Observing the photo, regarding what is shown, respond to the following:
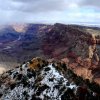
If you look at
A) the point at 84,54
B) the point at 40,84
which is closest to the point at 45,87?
the point at 40,84

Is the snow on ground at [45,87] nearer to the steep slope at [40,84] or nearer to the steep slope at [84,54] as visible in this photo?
the steep slope at [40,84]

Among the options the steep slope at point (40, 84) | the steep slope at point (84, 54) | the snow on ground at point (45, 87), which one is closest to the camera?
the steep slope at point (40, 84)

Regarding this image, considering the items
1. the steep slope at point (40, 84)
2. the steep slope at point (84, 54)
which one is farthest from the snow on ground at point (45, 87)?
the steep slope at point (84, 54)

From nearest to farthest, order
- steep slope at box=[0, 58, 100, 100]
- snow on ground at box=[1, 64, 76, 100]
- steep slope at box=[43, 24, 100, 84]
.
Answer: steep slope at box=[0, 58, 100, 100] < snow on ground at box=[1, 64, 76, 100] < steep slope at box=[43, 24, 100, 84]

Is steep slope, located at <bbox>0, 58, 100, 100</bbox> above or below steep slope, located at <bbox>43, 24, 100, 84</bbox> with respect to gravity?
above

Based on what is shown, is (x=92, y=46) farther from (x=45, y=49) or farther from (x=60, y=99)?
(x=60, y=99)

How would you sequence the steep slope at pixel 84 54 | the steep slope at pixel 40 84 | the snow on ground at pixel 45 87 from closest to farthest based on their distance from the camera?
the steep slope at pixel 40 84
the snow on ground at pixel 45 87
the steep slope at pixel 84 54

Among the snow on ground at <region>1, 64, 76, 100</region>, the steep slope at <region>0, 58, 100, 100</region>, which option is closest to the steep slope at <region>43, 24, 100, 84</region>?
the steep slope at <region>0, 58, 100, 100</region>

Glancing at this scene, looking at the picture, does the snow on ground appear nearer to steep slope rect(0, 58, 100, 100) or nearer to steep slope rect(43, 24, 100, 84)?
steep slope rect(0, 58, 100, 100)

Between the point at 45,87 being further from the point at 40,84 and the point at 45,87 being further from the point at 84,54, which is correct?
the point at 84,54

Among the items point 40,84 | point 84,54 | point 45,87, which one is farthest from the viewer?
point 84,54

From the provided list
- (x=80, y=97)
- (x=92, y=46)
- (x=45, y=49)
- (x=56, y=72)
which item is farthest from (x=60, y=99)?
(x=45, y=49)
